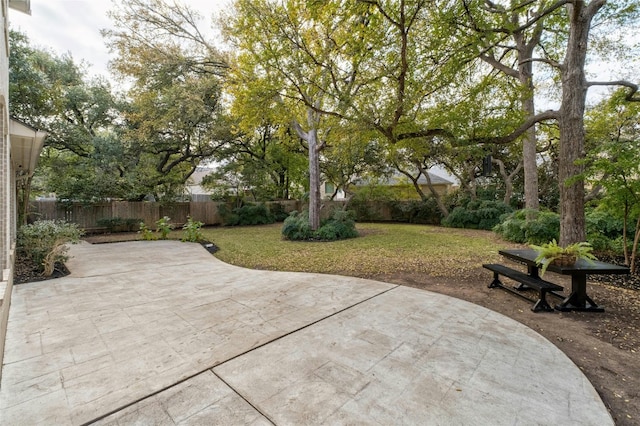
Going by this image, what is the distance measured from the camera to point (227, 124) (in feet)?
41.9

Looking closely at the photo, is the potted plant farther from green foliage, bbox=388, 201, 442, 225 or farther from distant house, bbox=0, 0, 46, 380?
green foliage, bbox=388, 201, 442, 225

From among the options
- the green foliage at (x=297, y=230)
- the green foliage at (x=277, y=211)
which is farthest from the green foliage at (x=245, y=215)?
the green foliage at (x=297, y=230)

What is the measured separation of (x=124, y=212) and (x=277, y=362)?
13.3 meters

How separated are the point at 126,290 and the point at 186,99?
8976 mm

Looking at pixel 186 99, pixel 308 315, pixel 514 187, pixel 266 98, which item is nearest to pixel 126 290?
pixel 308 315

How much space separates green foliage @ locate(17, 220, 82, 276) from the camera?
502 cm

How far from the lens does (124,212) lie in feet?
40.6

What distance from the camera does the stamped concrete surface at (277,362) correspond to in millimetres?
1783

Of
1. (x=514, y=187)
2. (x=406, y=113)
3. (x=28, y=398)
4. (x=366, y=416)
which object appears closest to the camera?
(x=366, y=416)

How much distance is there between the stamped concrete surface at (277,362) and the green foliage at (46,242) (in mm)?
1088

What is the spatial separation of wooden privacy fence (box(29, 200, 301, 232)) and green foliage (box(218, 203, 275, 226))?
1.08 feet

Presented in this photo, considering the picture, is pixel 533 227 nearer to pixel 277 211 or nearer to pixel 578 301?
pixel 578 301

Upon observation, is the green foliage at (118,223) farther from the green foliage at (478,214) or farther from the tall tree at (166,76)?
the green foliage at (478,214)

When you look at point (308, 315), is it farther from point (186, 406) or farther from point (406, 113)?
point (406, 113)
